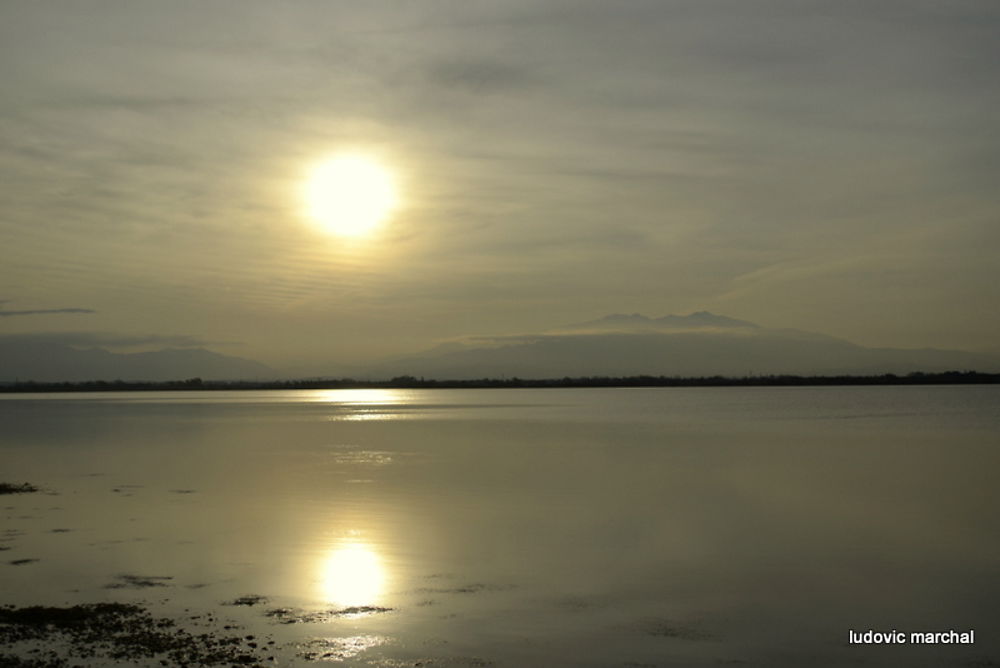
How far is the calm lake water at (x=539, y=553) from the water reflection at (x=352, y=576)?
0.08m

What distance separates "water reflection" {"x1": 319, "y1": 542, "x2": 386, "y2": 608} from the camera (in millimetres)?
13078

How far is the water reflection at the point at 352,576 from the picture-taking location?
13078mm

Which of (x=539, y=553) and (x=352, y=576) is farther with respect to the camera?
(x=539, y=553)

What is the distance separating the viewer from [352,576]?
14680 mm

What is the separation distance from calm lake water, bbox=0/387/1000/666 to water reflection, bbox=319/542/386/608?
8 centimetres

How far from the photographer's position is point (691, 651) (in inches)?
420

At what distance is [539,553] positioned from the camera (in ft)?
55.6

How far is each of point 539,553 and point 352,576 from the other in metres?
3.86

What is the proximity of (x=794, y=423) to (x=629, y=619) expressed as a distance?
56.3 metres

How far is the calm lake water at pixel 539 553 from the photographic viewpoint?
11211 mm

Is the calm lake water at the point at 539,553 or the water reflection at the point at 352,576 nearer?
the calm lake water at the point at 539,553

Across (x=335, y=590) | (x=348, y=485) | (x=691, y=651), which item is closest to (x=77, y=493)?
(x=348, y=485)

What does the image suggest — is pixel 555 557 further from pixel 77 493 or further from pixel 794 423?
pixel 794 423

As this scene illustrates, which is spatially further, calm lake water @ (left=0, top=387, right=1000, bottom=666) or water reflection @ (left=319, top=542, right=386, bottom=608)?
water reflection @ (left=319, top=542, right=386, bottom=608)
